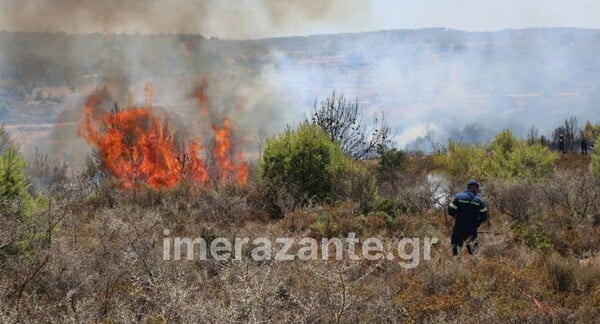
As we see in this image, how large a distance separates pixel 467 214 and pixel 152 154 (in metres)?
16.2

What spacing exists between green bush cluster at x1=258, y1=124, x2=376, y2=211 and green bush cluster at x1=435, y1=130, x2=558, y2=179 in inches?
198

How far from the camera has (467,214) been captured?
840 cm

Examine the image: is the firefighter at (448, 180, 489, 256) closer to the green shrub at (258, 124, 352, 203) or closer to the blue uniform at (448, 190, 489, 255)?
the blue uniform at (448, 190, 489, 255)

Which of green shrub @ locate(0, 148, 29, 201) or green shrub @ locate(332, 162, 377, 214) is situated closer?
green shrub @ locate(0, 148, 29, 201)

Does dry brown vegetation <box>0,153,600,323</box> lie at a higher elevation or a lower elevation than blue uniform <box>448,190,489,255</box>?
lower

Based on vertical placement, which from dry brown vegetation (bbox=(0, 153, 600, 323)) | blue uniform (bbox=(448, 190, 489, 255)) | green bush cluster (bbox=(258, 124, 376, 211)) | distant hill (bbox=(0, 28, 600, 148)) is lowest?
dry brown vegetation (bbox=(0, 153, 600, 323))

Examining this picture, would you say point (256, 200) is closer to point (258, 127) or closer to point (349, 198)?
point (349, 198)

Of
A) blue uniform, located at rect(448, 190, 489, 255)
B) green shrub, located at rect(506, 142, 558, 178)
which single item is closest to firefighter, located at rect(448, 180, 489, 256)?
blue uniform, located at rect(448, 190, 489, 255)

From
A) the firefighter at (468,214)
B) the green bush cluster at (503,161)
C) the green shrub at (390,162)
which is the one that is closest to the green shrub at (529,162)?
the green bush cluster at (503,161)

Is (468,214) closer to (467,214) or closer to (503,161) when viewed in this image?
(467,214)

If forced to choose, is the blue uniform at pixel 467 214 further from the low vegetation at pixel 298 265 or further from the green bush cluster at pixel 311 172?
the green bush cluster at pixel 311 172

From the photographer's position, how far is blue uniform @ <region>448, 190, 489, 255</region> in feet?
27.5

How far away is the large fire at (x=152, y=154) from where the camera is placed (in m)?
20.6

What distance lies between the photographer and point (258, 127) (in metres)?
40.2
